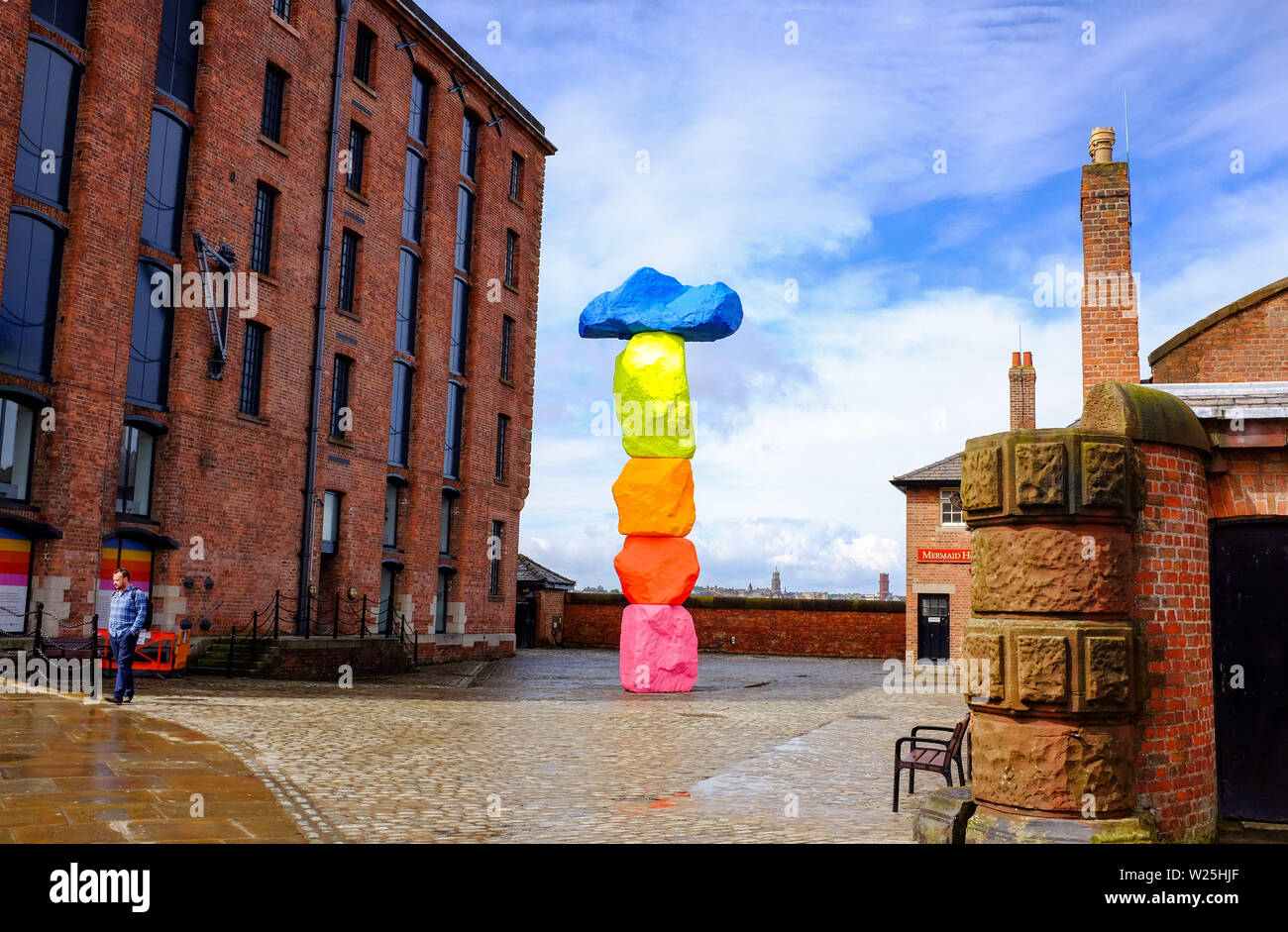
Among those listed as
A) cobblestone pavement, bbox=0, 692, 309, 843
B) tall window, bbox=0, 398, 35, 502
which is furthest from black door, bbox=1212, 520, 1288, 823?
tall window, bbox=0, 398, 35, 502

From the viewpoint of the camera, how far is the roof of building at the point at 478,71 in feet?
87.0

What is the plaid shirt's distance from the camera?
12719 millimetres

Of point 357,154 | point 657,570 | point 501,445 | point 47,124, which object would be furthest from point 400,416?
point 47,124

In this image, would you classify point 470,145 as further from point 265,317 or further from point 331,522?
point 331,522

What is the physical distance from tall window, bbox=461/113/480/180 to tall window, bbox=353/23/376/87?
4.47m

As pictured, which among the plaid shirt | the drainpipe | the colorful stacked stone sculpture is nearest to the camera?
the plaid shirt

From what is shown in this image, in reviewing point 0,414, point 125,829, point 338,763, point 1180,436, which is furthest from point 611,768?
point 0,414

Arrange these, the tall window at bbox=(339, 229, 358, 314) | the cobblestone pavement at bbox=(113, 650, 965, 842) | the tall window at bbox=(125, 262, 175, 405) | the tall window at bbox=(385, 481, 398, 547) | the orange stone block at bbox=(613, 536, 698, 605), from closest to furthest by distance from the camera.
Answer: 1. the cobblestone pavement at bbox=(113, 650, 965, 842)
2. the tall window at bbox=(125, 262, 175, 405)
3. the orange stone block at bbox=(613, 536, 698, 605)
4. the tall window at bbox=(339, 229, 358, 314)
5. the tall window at bbox=(385, 481, 398, 547)

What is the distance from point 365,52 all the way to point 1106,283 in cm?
2006

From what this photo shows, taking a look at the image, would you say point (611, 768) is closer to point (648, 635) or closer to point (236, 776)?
point (236, 776)

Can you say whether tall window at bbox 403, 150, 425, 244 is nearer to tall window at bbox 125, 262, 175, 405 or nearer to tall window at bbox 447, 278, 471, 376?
tall window at bbox 447, 278, 471, 376

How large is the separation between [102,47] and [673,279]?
10.8 metres

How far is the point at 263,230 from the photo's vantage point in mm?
21656

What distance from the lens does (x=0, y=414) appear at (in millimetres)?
16109
